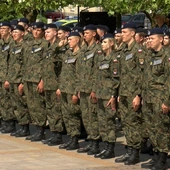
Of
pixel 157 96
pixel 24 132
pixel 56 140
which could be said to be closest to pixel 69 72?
pixel 56 140

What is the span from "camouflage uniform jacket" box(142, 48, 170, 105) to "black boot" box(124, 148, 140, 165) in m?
0.98

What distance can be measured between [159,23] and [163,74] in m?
3.78

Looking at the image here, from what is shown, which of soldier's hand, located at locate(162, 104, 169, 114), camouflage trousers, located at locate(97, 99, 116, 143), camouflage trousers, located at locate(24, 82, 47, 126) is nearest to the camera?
soldier's hand, located at locate(162, 104, 169, 114)

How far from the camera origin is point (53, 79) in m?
13.5

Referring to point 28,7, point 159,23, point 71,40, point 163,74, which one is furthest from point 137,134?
point 28,7

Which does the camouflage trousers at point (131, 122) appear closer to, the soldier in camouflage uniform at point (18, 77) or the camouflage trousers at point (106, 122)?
the camouflage trousers at point (106, 122)

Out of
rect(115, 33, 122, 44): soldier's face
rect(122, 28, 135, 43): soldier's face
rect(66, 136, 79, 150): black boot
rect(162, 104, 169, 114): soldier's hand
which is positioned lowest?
rect(66, 136, 79, 150): black boot

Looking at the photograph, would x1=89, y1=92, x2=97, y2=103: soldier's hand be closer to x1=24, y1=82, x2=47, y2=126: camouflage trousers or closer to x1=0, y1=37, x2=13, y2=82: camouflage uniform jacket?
x1=24, y1=82, x2=47, y2=126: camouflage trousers

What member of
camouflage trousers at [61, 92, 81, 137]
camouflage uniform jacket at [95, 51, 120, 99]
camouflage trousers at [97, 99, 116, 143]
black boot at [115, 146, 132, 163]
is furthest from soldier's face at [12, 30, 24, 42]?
black boot at [115, 146, 132, 163]

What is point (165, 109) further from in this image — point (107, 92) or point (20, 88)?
point (20, 88)

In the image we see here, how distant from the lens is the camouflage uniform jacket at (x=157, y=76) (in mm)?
10578

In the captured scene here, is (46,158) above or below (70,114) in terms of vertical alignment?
below

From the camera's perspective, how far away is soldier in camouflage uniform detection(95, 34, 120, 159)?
38.5ft

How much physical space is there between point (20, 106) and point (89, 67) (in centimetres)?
262
